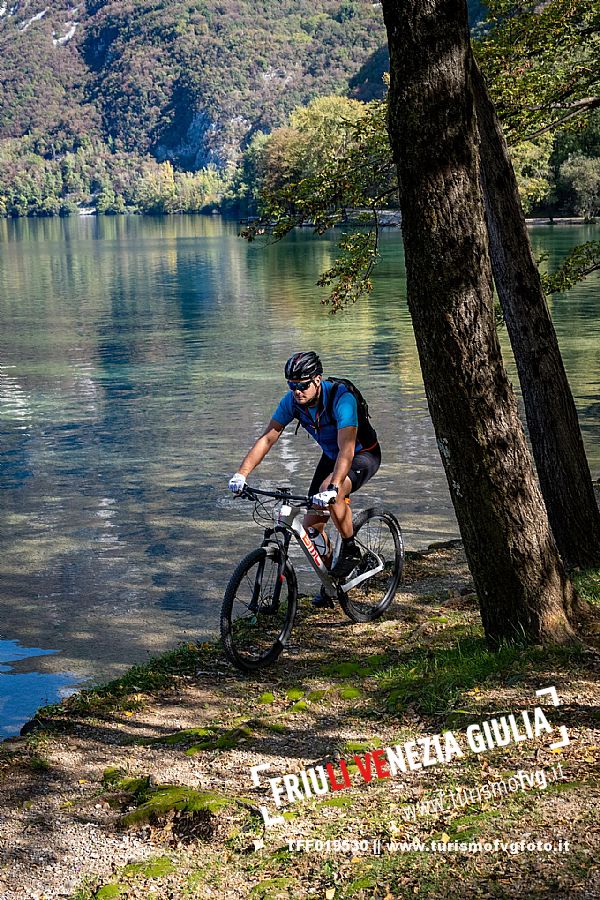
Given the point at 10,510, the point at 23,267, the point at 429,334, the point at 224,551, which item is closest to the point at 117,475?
the point at 10,510

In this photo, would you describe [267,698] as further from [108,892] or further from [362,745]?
[108,892]

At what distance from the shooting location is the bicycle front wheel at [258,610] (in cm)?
735

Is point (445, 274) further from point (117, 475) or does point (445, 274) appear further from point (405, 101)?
point (117, 475)

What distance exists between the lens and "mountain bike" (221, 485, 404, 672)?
7461 millimetres

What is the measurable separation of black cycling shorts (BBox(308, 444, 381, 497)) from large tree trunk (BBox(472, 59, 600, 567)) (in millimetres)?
1491

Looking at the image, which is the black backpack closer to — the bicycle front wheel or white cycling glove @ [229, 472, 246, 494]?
white cycling glove @ [229, 472, 246, 494]

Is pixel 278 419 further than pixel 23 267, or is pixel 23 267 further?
pixel 23 267

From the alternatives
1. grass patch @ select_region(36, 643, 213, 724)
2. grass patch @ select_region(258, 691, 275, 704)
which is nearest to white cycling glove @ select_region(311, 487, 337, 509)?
grass patch @ select_region(258, 691, 275, 704)

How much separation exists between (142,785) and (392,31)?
4.46 metres

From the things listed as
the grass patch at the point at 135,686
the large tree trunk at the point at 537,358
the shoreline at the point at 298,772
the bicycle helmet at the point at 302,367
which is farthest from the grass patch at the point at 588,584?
the grass patch at the point at 135,686

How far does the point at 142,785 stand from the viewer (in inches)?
226

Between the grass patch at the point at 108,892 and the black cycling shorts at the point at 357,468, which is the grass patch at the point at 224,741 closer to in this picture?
the grass patch at the point at 108,892

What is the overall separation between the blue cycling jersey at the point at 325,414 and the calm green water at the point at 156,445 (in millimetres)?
3181

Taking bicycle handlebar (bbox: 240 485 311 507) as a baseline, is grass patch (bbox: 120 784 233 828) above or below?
below
